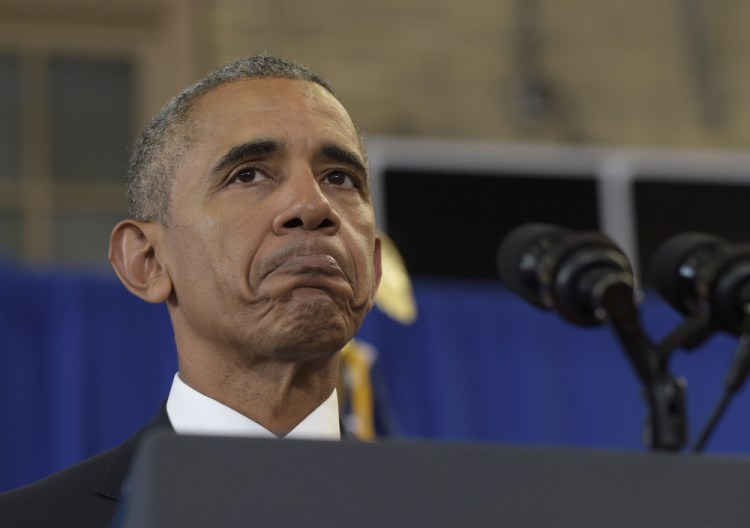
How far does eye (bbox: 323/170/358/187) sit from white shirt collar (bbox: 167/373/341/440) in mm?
228

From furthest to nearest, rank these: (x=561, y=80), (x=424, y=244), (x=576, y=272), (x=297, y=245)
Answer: (x=561, y=80) < (x=424, y=244) < (x=576, y=272) < (x=297, y=245)

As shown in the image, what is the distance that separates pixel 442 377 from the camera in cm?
466

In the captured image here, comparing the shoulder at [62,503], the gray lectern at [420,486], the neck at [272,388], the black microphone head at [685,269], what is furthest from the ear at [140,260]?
the gray lectern at [420,486]

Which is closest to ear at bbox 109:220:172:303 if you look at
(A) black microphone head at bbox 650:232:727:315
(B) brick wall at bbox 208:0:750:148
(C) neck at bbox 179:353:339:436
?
(C) neck at bbox 179:353:339:436

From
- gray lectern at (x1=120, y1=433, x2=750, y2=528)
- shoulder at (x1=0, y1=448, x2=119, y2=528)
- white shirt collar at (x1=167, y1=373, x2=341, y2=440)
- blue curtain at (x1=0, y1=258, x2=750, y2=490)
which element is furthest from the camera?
blue curtain at (x1=0, y1=258, x2=750, y2=490)

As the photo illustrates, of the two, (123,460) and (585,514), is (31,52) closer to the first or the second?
(123,460)

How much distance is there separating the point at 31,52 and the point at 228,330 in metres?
4.19

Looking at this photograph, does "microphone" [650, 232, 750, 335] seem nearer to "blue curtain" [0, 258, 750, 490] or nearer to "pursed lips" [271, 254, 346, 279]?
"pursed lips" [271, 254, 346, 279]

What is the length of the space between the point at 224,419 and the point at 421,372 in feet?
10.4

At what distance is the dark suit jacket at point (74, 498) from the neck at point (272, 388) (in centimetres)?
11

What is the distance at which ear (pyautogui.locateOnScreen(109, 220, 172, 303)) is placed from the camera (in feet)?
5.28

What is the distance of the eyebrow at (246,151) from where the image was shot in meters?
1.53

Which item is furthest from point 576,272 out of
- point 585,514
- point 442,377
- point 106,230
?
point 106,230

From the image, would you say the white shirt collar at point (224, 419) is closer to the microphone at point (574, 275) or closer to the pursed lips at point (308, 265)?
the pursed lips at point (308, 265)
